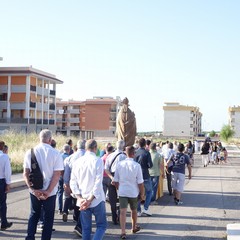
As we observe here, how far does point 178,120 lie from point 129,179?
13447 cm

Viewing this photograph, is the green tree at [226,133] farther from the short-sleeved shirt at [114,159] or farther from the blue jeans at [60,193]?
the short-sleeved shirt at [114,159]

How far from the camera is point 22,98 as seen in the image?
63938 mm

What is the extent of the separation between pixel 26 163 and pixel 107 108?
3713 inches

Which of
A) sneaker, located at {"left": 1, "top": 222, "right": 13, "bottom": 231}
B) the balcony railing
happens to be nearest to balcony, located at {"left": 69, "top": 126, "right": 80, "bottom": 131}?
the balcony railing

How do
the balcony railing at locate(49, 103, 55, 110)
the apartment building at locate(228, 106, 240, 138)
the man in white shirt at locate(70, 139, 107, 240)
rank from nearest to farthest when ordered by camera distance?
the man in white shirt at locate(70, 139, 107, 240)
the balcony railing at locate(49, 103, 55, 110)
the apartment building at locate(228, 106, 240, 138)

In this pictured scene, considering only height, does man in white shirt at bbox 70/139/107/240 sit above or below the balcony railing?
below

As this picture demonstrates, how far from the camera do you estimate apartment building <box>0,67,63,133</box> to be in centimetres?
6245

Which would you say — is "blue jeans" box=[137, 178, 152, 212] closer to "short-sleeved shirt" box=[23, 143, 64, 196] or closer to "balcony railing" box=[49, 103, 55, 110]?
"short-sleeved shirt" box=[23, 143, 64, 196]

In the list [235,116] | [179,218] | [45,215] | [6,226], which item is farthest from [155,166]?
[235,116]

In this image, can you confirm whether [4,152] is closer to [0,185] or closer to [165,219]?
[0,185]

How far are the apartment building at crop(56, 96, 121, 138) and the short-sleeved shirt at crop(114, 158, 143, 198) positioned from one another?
8971cm

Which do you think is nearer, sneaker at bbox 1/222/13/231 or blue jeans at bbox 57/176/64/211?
sneaker at bbox 1/222/13/231

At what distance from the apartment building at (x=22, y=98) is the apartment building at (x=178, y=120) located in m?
79.5

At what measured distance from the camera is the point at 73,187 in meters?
6.56
